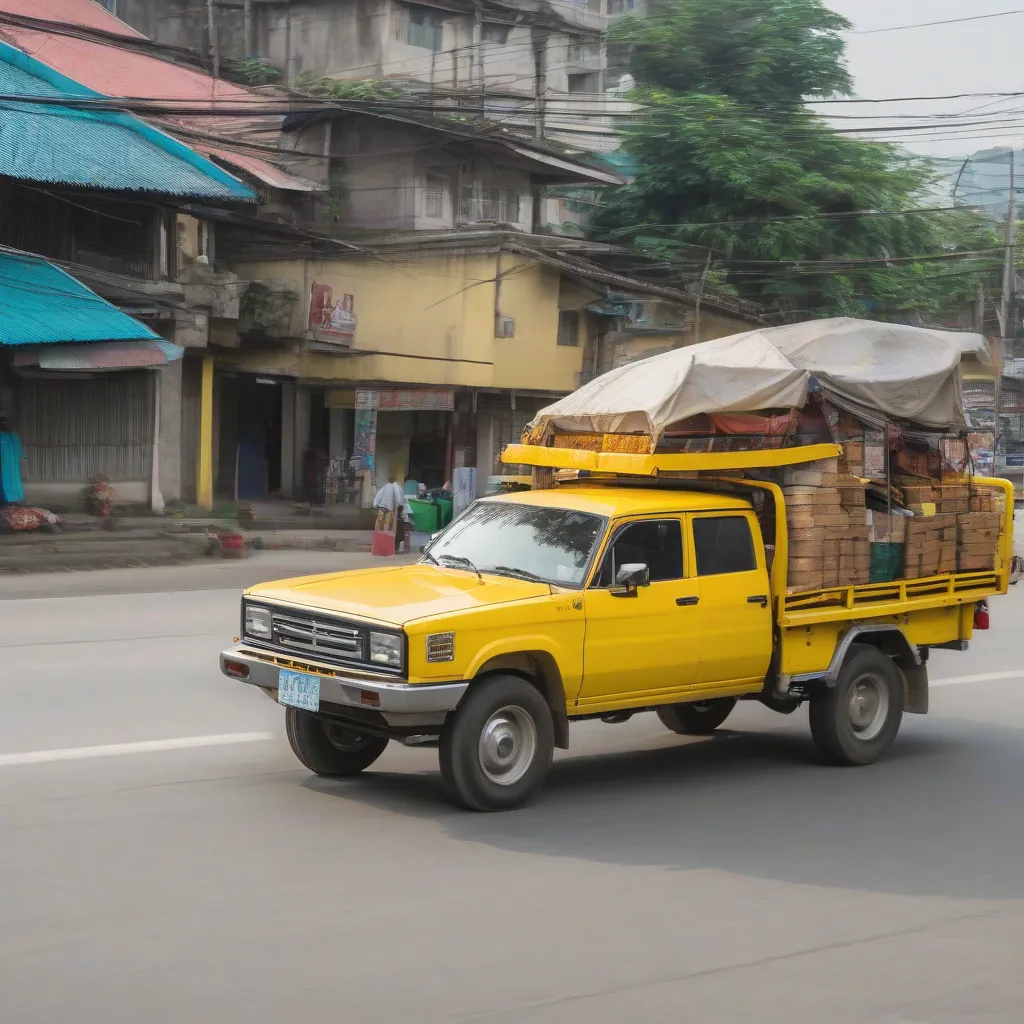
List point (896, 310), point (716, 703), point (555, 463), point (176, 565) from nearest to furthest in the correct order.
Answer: point (555, 463) → point (716, 703) → point (176, 565) → point (896, 310)

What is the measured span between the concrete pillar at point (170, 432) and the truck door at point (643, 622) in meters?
20.2

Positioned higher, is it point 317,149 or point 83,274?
point 317,149

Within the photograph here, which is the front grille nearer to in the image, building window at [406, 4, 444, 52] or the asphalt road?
the asphalt road

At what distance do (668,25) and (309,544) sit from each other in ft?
91.6

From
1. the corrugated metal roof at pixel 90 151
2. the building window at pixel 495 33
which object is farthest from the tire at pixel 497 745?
the building window at pixel 495 33

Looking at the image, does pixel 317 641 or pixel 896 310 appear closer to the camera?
pixel 317 641

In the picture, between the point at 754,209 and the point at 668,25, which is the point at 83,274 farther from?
the point at 668,25

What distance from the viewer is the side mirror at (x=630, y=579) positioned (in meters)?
8.04

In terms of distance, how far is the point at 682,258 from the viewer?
41.6 meters

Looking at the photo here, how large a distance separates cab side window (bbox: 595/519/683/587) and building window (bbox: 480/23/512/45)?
124 feet

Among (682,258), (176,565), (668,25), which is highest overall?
(668,25)

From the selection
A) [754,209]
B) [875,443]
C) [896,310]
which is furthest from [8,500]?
[896,310]

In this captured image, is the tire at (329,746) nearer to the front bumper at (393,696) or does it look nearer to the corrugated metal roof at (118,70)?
the front bumper at (393,696)

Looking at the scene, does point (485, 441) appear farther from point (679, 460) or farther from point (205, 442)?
point (679, 460)
